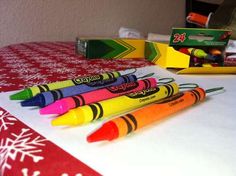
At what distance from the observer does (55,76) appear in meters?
0.49

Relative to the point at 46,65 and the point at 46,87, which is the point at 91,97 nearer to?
the point at 46,87

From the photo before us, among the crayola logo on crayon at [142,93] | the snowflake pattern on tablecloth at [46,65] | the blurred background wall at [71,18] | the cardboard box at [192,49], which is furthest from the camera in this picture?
the blurred background wall at [71,18]

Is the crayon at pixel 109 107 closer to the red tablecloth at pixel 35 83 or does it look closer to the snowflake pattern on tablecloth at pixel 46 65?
the red tablecloth at pixel 35 83

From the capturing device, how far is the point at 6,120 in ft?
0.96

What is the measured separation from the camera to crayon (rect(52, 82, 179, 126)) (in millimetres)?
255

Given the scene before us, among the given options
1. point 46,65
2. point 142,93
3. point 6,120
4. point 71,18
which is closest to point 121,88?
point 142,93

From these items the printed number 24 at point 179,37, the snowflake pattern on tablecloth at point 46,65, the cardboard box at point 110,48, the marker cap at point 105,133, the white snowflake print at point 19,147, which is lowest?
the white snowflake print at point 19,147

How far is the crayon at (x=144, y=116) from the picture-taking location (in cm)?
23

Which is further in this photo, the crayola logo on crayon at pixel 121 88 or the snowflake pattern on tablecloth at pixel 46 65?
the snowflake pattern on tablecloth at pixel 46 65

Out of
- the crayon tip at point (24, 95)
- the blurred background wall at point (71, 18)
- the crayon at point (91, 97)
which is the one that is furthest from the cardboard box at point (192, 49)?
the blurred background wall at point (71, 18)

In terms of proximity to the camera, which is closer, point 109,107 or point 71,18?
point 109,107

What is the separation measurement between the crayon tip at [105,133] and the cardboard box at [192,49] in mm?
339

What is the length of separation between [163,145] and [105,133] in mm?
59

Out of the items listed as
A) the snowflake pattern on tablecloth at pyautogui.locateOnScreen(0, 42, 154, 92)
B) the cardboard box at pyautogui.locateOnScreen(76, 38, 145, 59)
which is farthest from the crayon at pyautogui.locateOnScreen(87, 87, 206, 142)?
the cardboard box at pyautogui.locateOnScreen(76, 38, 145, 59)
